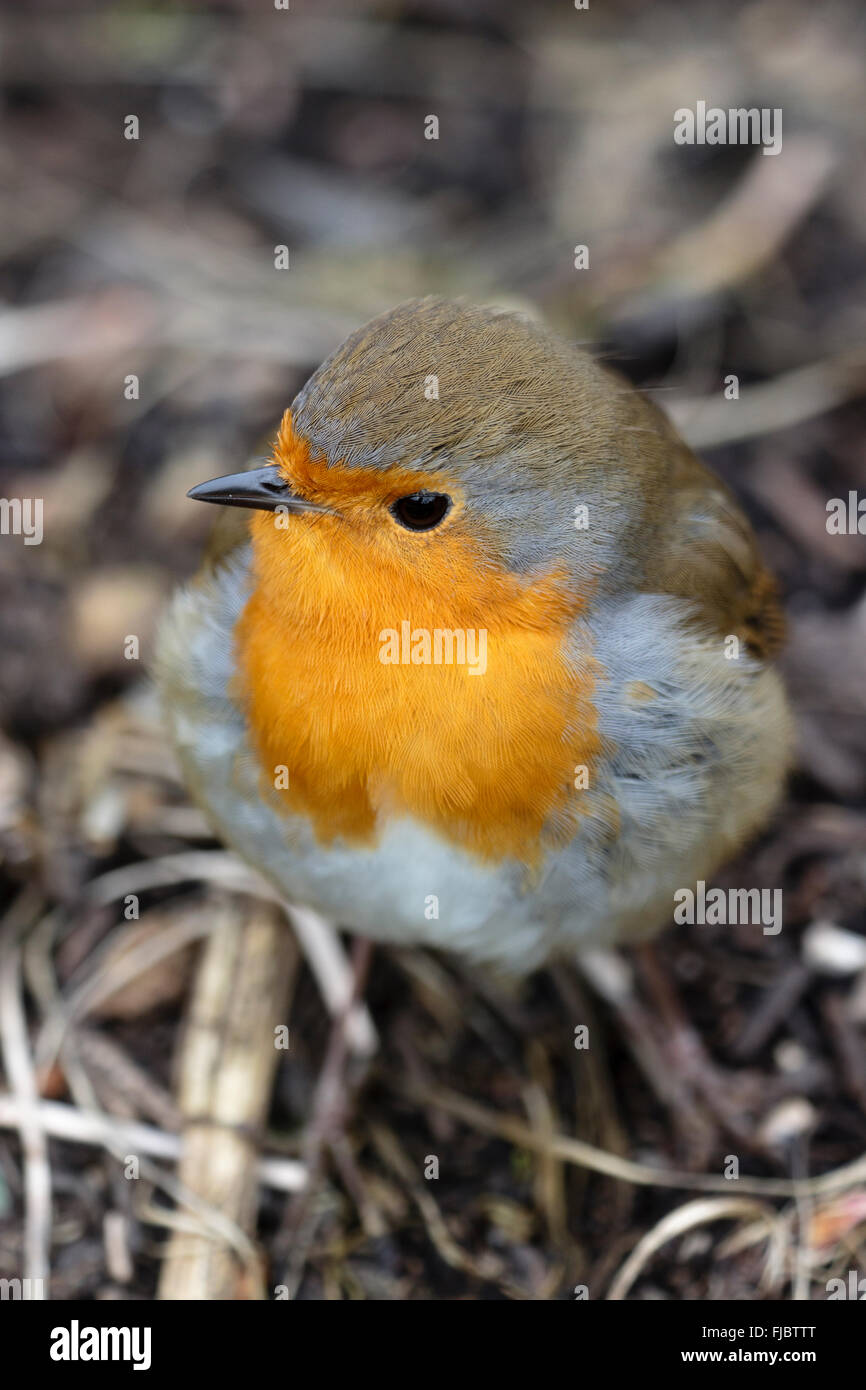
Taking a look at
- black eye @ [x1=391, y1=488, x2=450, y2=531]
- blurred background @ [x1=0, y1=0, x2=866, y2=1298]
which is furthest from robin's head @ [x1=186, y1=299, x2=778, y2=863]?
blurred background @ [x1=0, y1=0, x2=866, y2=1298]

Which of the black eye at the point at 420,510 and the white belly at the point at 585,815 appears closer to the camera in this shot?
the black eye at the point at 420,510

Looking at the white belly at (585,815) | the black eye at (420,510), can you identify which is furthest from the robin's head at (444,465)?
the white belly at (585,815)

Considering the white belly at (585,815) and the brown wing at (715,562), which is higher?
the brown wing at (715,562)

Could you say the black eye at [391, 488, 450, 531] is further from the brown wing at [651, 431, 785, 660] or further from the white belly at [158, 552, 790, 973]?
the brown wing at [651, 431, 785, 660]

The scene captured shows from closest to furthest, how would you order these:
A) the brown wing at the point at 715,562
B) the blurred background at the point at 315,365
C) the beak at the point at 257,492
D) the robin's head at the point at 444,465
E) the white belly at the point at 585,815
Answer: the robin's head at the point at 444,465 → the beak at the point at 257,492 → the white belly at the point at 585,815 → the brown wing at the point at 715,562 → the blurred background at the point at 315,365

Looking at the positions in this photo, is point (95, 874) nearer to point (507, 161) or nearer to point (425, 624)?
point (425, 624)

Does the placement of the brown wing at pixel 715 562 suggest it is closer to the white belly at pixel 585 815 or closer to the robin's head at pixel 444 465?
the white belly at pixel 585 815

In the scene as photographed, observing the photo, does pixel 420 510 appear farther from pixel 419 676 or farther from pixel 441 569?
pixel 419 676

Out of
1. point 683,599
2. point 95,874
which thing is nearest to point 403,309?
point 683,599
